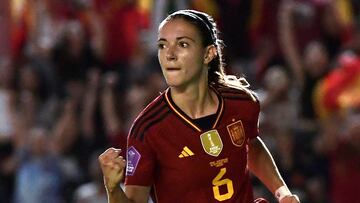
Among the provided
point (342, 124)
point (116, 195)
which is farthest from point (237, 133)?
point (342, 124)

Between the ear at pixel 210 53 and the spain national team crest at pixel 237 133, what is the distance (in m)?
0.35

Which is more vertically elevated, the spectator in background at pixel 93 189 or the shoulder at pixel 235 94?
the shoulder at pixel 235 94

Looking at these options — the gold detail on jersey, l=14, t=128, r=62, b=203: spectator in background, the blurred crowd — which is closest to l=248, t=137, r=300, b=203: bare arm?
the gold detail on jersey

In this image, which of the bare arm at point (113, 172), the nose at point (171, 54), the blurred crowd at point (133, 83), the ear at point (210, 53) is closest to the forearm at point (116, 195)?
the bare arm at point (113, 172)

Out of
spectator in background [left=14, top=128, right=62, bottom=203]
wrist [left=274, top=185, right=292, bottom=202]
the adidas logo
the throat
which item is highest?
the throat

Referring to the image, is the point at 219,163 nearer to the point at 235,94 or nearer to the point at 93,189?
the point at 235,94

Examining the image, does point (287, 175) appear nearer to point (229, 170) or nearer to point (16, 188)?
point (16, 188)

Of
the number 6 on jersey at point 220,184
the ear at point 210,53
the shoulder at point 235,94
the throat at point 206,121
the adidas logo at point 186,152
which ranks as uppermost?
the ear at point 210,53

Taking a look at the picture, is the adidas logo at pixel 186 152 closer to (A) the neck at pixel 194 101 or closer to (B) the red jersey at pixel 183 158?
(B) the red jersey at pixel 183 158

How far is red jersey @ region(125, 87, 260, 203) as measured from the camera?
600cm

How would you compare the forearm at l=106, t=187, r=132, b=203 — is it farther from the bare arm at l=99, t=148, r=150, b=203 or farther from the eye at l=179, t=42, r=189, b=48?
the eye at l=179, t=42, r=189, b=48

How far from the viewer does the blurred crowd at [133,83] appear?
1051 cm

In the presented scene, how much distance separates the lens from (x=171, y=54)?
5.96 meters

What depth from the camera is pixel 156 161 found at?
19.8 ft
